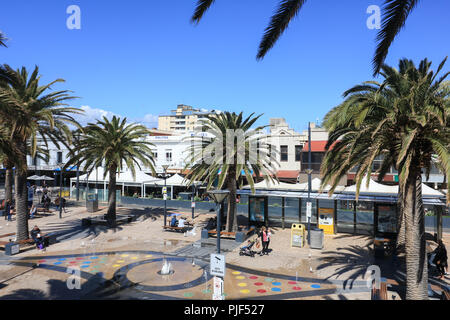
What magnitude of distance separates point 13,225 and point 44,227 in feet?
9.70

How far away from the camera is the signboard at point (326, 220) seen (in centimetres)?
2208

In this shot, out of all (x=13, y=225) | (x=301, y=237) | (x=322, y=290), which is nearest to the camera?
(x=322, y=290)

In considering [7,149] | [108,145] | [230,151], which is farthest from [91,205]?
[7,149]

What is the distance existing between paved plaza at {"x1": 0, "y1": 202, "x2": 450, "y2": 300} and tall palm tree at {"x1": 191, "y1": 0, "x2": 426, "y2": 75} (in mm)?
8865

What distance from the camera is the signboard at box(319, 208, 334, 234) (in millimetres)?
22078

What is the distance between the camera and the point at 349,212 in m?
22.5

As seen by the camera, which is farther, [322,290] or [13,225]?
[13,225]

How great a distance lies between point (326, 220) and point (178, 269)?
1185cm

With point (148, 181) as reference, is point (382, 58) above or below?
above

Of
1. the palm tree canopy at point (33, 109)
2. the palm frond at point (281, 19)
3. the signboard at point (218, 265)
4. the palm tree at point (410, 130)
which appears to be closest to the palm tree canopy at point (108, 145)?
the palm tree canopy at point (33, 109)

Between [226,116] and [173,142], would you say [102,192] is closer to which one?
[173,142]

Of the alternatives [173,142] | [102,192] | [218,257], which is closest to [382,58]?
[218,257]
